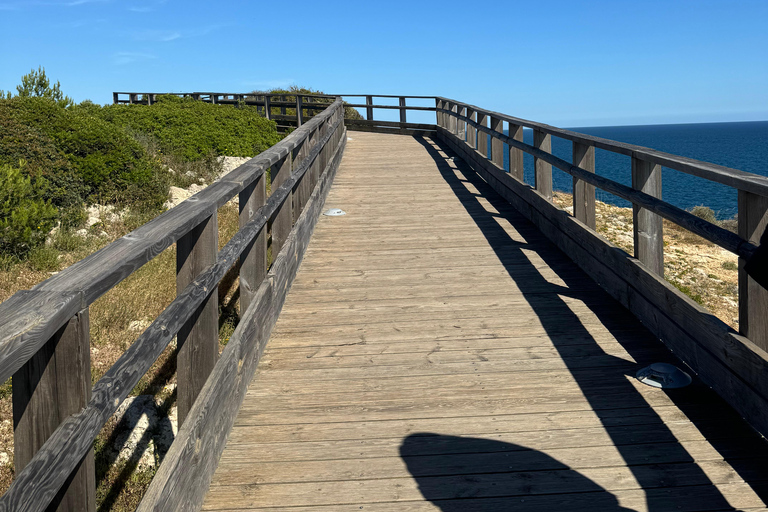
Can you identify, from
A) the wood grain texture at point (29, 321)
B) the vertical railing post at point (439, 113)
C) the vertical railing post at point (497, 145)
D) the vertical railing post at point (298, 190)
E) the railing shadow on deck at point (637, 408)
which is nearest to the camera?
the wood grain texture at point (29, 321)

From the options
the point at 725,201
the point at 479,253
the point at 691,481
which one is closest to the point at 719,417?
the point at 691,481

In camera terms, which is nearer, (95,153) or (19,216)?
(19,216)

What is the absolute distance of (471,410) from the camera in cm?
373

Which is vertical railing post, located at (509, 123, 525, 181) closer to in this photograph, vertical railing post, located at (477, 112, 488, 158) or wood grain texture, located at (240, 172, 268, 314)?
vertical railing post, located at (477, 112, 488, 158)

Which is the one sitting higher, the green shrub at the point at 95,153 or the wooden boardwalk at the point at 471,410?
the green shrub at the point at 95,153

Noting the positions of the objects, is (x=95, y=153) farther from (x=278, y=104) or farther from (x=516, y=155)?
(x=278, y=104)

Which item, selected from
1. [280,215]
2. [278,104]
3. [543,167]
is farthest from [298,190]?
[278,104]

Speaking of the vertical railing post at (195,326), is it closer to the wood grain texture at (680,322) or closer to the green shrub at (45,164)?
the wood grain texture at (680,322)

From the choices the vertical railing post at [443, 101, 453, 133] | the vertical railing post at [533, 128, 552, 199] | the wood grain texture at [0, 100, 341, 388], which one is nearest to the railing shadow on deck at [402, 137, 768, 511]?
the wood grain texture at [0, 100, 341, 388]

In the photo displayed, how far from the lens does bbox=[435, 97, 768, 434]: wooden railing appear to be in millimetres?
3359

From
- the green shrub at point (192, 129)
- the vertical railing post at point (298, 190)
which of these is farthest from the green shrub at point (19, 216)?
the green shrub at point (192, 129)

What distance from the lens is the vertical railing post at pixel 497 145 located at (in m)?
10.8

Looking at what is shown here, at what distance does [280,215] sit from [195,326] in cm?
285

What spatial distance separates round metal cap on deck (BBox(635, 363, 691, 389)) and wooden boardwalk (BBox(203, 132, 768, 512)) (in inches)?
2.3
